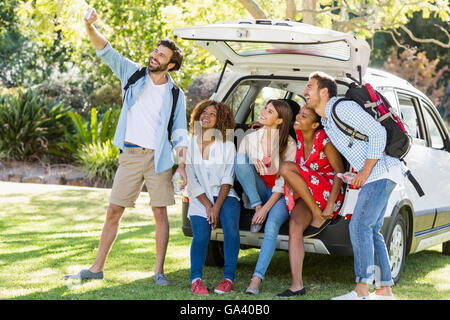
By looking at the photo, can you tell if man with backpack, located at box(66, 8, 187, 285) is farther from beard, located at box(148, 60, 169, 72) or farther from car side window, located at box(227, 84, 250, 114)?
car side window, located at box(227, 84, 250, 114)

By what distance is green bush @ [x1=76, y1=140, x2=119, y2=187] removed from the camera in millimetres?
13508

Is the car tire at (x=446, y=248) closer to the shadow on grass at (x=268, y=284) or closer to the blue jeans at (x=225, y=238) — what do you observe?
the shadow on grass at (x=268, y=284)

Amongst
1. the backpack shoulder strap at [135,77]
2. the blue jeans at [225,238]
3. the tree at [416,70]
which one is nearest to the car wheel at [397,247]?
the blue jeans at [225,238]

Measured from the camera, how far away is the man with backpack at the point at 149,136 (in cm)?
554

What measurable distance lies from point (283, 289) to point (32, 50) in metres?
23.0

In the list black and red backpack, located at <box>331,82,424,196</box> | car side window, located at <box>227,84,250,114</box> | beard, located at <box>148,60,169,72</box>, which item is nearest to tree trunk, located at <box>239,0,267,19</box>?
car side window, located at <box>227,84,250,114</box>

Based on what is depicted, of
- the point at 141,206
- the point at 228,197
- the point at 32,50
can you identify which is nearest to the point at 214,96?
the point at 228,197

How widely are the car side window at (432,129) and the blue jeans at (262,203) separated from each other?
207cm

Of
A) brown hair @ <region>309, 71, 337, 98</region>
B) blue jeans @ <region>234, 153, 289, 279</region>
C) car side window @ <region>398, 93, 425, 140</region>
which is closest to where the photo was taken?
brown hair @ <region>309, 71, 337, 98</region>

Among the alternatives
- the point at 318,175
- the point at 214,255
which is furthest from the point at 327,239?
the point at 214,255

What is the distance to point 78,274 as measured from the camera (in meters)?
5.61

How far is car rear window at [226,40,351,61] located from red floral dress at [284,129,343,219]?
0.73 meters

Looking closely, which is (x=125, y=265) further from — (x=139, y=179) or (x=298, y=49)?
(x=298, y=49)

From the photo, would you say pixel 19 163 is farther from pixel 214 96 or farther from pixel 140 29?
pixel 214 96
